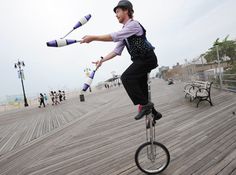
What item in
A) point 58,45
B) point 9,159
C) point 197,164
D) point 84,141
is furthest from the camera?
point 84,141

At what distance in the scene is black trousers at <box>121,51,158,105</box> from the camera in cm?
236

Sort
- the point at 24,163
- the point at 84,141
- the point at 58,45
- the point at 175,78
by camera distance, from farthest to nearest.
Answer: the point at 175,78 → the point at 84,141 → the point at 24,163 → the point at 58,45

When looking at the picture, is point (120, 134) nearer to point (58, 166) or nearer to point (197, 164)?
point (58, 166)

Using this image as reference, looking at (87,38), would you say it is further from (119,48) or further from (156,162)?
(156,162)

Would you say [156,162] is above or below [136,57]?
below

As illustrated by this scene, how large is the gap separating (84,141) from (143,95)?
324 cm

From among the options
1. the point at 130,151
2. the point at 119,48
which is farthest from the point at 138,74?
the point at 130,151

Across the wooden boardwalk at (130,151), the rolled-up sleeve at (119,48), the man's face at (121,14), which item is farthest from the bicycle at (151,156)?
the man's face at (121,14)

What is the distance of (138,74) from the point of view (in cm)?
238

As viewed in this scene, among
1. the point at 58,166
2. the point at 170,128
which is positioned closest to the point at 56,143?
the point at 58,166

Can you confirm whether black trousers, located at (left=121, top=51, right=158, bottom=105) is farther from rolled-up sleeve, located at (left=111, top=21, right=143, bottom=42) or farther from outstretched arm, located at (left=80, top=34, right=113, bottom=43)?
outstretched arm, located at (left=80, top=34, right=113, bottom=43)

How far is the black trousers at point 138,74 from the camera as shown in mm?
2359

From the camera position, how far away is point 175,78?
2781cm

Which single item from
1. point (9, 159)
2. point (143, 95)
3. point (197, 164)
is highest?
point (143, 95)
